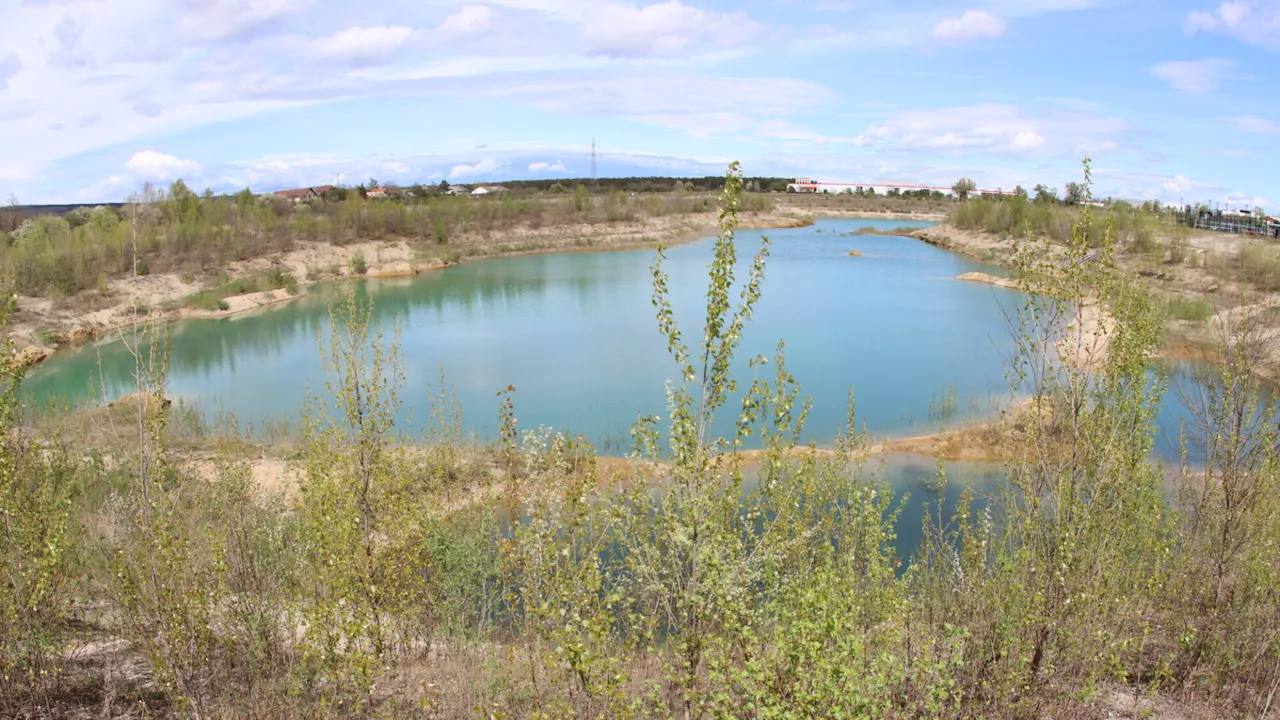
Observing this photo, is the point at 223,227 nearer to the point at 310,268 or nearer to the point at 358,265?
the point at 310,268

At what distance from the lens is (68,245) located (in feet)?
128

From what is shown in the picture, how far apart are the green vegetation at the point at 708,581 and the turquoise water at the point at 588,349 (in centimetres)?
568

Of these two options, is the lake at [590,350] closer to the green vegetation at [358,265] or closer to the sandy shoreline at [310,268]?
the sandy shoreline at [310,268]

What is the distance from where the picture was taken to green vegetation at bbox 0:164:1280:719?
507 centimetres

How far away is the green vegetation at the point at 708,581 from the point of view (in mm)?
5066

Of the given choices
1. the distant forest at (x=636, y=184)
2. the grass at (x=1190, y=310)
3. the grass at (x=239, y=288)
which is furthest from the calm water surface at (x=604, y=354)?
the distant forest at (x=636, y=184)

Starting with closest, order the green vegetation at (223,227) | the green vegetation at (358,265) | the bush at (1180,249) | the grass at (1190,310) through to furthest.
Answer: the grass at (1190,310) → the green vegetation at (223,227) → the bush at (1180,249) → the green vegetation at (358,265)

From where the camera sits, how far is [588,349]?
31.6m

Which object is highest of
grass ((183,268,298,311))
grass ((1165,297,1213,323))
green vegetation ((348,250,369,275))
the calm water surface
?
green vegetation ((348,250,369,275))

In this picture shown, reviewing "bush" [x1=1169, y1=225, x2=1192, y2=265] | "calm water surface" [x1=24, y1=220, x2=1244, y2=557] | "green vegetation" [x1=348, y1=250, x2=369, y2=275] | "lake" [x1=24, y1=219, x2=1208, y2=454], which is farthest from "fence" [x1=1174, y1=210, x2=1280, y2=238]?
"green vegetation" [x1=348, y1=250, x2=369, y2=275]

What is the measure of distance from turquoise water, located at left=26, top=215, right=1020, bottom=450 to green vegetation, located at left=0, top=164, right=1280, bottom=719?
5.68m

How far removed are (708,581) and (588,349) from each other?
27.0 metres

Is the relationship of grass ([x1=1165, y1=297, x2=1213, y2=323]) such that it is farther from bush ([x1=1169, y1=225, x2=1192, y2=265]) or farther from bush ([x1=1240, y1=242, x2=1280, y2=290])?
bush ([x1=1169, y1=225, x2=1192, y2=265])

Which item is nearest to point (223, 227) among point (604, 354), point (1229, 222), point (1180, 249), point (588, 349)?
point (588, 349)
